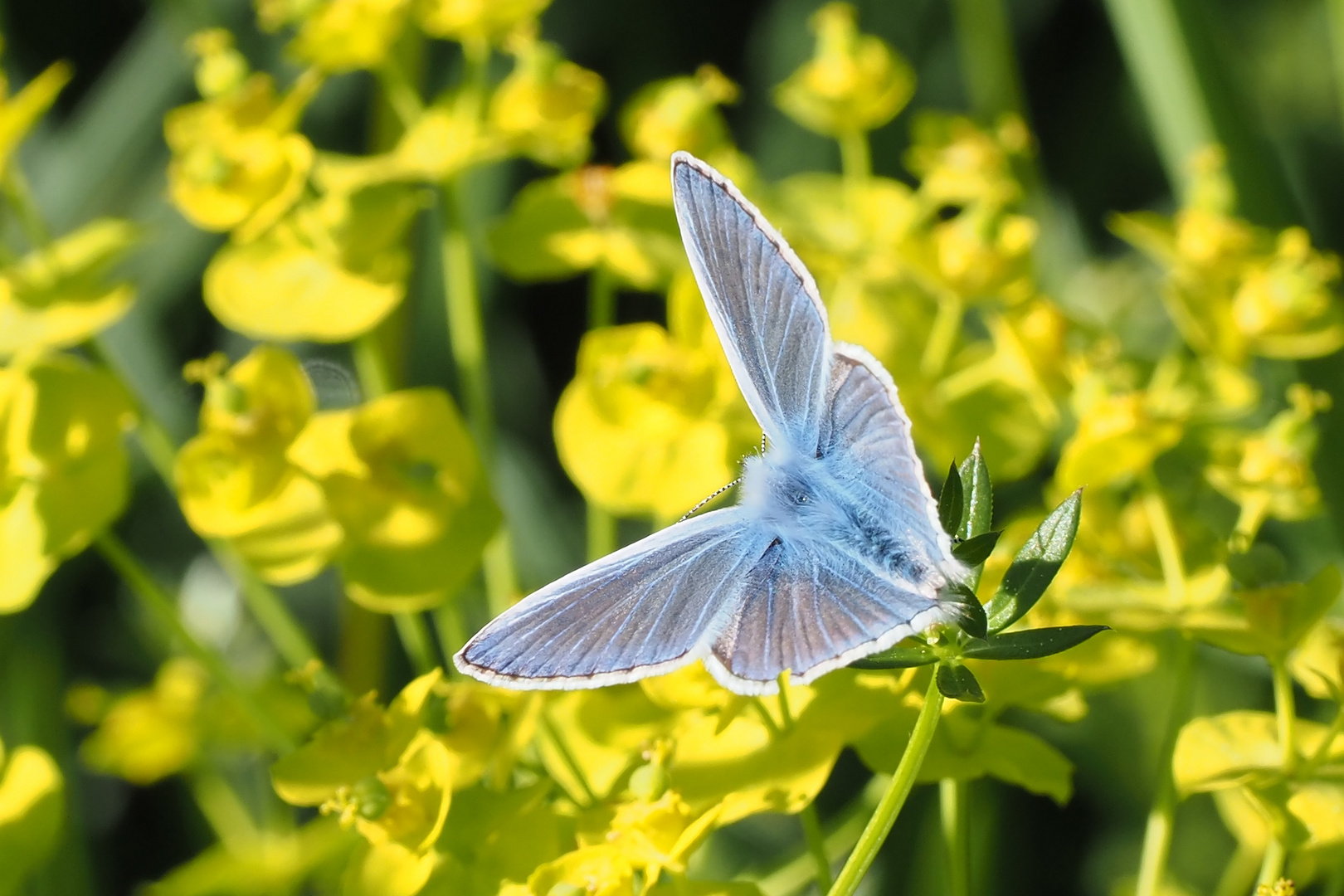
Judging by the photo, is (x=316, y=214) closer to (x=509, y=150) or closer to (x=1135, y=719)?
(x=509, y=150)

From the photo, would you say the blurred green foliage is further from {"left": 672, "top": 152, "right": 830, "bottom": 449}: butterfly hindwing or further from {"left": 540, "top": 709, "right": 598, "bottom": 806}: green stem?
{"left": 672, "top": 152, "right": 830, "bottom": 449}: butterfly hindwing

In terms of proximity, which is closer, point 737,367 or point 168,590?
point 737,367

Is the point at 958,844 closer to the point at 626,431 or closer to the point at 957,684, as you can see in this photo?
the point at 957,684

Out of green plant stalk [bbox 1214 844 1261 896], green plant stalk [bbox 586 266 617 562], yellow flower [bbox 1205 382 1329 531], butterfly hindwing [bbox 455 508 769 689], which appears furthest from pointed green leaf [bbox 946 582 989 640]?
green plant stalk [bbox 1214 844 1261 896]

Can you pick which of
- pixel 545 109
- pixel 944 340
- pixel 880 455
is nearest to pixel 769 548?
pixel 880 455

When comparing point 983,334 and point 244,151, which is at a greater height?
point 244,151

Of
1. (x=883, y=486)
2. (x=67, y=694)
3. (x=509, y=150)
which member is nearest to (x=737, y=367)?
(x=883, y=486)
